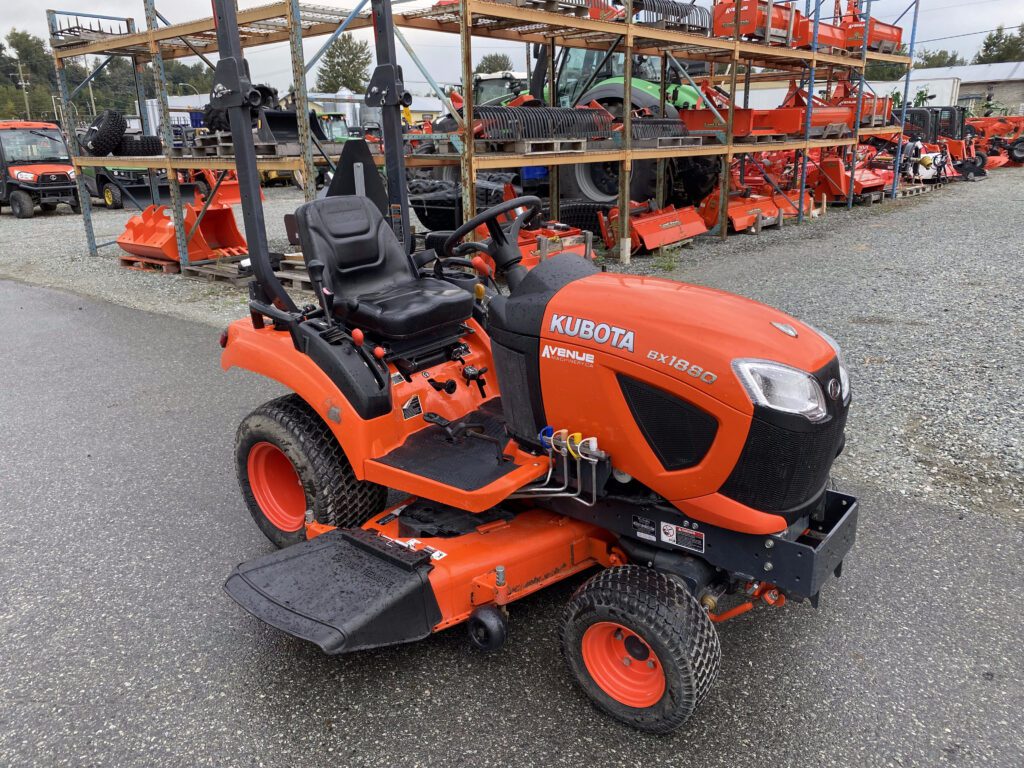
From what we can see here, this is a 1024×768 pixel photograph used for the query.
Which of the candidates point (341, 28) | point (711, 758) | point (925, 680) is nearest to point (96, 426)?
point (711, 758)

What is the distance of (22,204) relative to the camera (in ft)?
53.9

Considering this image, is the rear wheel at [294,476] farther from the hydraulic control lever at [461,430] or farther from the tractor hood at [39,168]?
the tractor hood at [39,168]

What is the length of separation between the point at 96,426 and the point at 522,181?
24.6ft

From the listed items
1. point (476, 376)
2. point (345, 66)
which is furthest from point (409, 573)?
point (345, 66)

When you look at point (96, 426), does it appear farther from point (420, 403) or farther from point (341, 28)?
point (341, 28)

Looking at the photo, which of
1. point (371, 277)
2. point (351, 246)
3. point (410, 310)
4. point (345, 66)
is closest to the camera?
point (410, 310)

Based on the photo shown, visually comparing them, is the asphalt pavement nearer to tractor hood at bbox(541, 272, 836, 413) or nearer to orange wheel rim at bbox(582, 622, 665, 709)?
orange wheel rim at bbox(582, 622, 665, 709)

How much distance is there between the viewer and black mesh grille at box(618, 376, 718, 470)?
210 cm

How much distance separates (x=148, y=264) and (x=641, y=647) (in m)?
9.69

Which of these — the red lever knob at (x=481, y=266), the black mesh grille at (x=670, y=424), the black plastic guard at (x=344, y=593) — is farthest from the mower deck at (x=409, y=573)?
the red lever knob at (x=481, y=266)

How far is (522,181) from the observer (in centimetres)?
1090

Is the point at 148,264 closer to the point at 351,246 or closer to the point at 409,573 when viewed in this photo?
the point at 351,246

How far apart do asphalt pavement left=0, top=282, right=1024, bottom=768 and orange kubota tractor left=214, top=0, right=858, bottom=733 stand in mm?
201

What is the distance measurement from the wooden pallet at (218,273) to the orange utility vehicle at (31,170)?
8.97 meters
